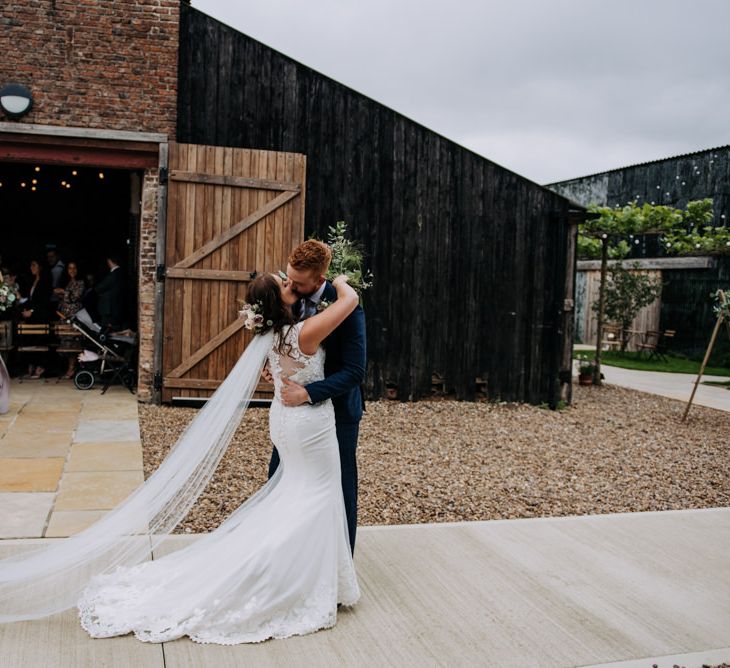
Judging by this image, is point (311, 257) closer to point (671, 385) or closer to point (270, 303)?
point (270, 303)

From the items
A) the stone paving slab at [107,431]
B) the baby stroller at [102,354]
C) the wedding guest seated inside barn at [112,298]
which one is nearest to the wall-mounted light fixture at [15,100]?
the wedding guest seated inside barn at [112,298]

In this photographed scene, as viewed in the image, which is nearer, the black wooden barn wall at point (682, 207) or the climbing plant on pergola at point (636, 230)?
the climbing plant on pergola at point (636, 230)

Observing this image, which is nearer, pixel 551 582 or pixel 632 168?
pixel 551 582

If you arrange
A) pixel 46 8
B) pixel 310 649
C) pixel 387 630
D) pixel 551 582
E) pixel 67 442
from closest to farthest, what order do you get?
pixel 310 649 → pixel 387 630 → pixel 551 582 → pixel 67 442 → pixel 46 8

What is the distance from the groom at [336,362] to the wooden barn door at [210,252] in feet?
17.5

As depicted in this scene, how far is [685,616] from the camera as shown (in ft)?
13.5

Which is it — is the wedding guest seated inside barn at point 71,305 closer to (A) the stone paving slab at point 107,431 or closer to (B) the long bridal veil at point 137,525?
(A) the stone paving slab at point 107,431

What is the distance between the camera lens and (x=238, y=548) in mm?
3787

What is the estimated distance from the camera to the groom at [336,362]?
3.81 metres

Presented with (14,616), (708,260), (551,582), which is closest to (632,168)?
(708,260)

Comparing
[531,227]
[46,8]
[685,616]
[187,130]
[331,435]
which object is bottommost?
[685,616]

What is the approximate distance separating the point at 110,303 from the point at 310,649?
8054mm

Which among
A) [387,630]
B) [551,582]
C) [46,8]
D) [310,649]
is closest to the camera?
[310,649]

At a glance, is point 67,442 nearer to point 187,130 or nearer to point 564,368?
point 187,130
